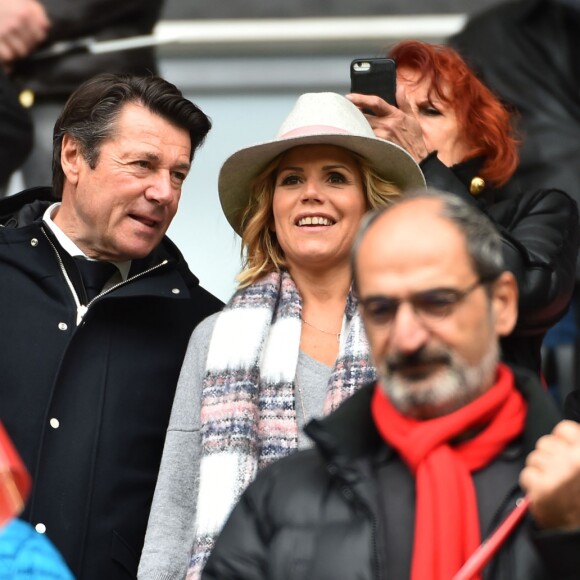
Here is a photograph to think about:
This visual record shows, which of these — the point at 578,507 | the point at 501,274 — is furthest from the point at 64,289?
the point at 578,507

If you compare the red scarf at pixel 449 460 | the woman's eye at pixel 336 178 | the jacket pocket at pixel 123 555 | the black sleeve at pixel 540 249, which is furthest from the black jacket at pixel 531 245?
the jacket pocket at pixel 123 555

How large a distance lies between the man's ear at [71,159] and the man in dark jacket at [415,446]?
1.58 m

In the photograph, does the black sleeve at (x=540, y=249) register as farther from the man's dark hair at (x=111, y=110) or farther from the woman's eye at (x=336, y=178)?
the man's dark hair at (x=111, y=110)

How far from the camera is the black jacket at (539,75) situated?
479 cm

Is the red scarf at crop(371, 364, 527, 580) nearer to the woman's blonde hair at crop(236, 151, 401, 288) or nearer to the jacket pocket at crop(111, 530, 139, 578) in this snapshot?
the woman's blonde hair at crop(236, 151, 401, 288)

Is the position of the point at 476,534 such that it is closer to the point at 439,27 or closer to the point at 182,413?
the point at 182,413

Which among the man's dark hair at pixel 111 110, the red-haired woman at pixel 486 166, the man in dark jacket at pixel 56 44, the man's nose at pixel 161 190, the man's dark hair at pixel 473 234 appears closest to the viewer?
the man's dark hair at pixel 473 234

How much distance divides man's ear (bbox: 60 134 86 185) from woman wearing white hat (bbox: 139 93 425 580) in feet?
1.63

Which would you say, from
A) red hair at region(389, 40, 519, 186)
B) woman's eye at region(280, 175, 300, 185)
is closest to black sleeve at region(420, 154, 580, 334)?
red hair at region(389, 40, 519, 186)

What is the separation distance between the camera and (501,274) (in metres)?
2.88

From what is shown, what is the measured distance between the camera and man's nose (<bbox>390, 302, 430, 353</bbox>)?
271cm

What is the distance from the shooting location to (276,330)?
12.2 ft

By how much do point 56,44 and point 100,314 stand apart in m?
1.42

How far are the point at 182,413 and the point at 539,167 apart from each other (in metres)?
Result: 1.57
